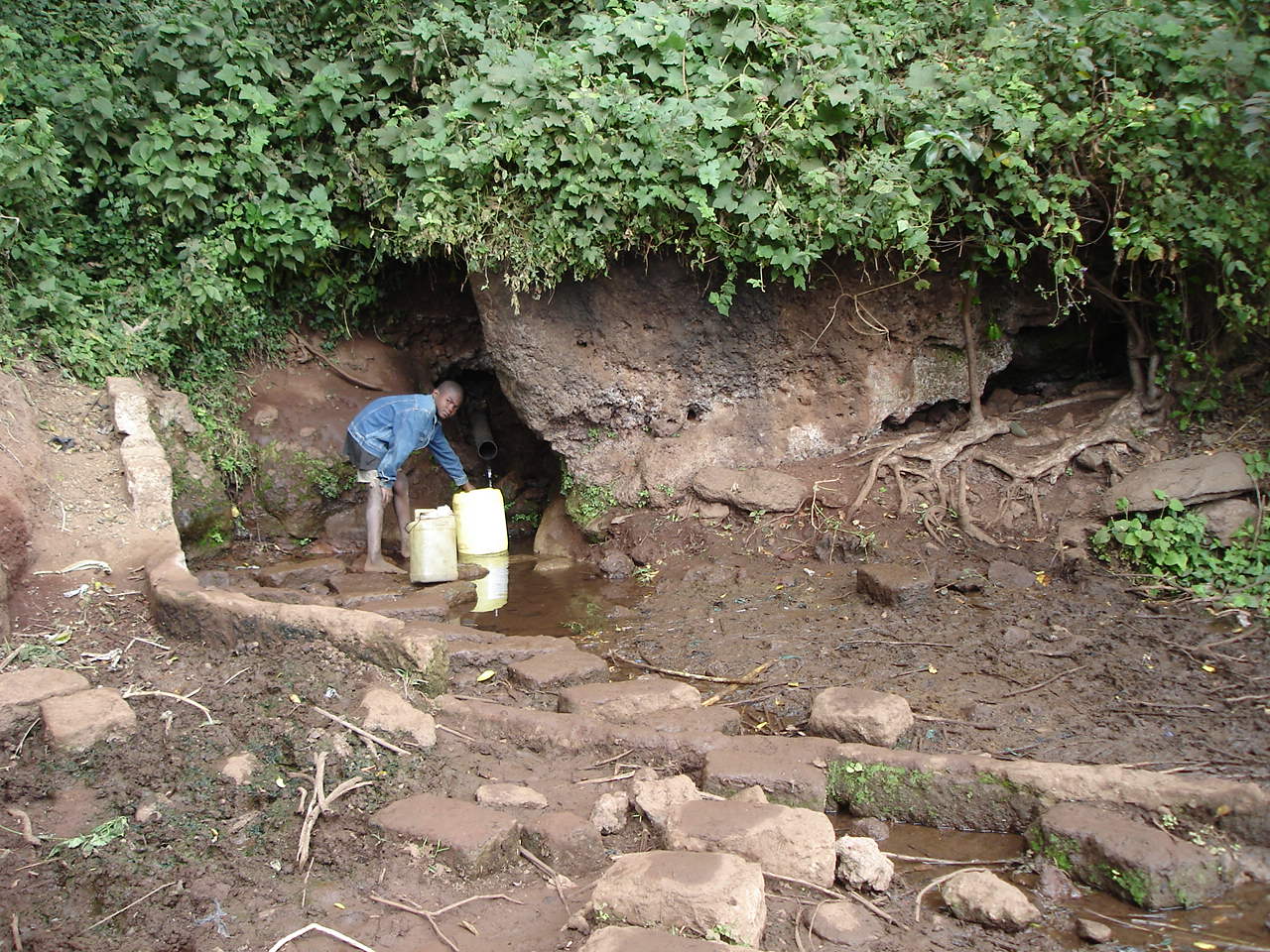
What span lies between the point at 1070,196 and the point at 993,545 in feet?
6.76

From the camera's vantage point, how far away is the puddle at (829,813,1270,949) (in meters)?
2.84

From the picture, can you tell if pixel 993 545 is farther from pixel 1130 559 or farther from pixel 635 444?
pixel 635 444

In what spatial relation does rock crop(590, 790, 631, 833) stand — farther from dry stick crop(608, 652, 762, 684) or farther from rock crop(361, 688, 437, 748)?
dry stick crop(608, 652, 762, 684)

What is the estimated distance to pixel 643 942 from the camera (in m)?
2.41

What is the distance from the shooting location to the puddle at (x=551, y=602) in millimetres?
5504

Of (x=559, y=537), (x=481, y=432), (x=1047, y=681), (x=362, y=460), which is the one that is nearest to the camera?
(x=1047, y=681)

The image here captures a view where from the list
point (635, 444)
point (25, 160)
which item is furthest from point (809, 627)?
point (25, 160)

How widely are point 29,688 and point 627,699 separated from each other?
227 centimetres

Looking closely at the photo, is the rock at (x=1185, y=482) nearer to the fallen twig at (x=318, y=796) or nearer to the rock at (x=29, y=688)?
the fallen twig at (x=318, y=796)

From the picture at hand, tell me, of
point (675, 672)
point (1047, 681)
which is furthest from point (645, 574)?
point (1047, 681)

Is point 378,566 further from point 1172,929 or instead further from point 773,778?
point 1172,929

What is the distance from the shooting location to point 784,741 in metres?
3.74

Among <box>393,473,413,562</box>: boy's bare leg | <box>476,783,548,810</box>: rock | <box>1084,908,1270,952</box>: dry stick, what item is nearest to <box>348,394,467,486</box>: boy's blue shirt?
<box>393,473,413,562</box>: boy's bare leg

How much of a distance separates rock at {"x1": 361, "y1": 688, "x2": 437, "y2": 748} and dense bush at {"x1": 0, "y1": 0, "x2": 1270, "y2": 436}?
3055 millimetres
